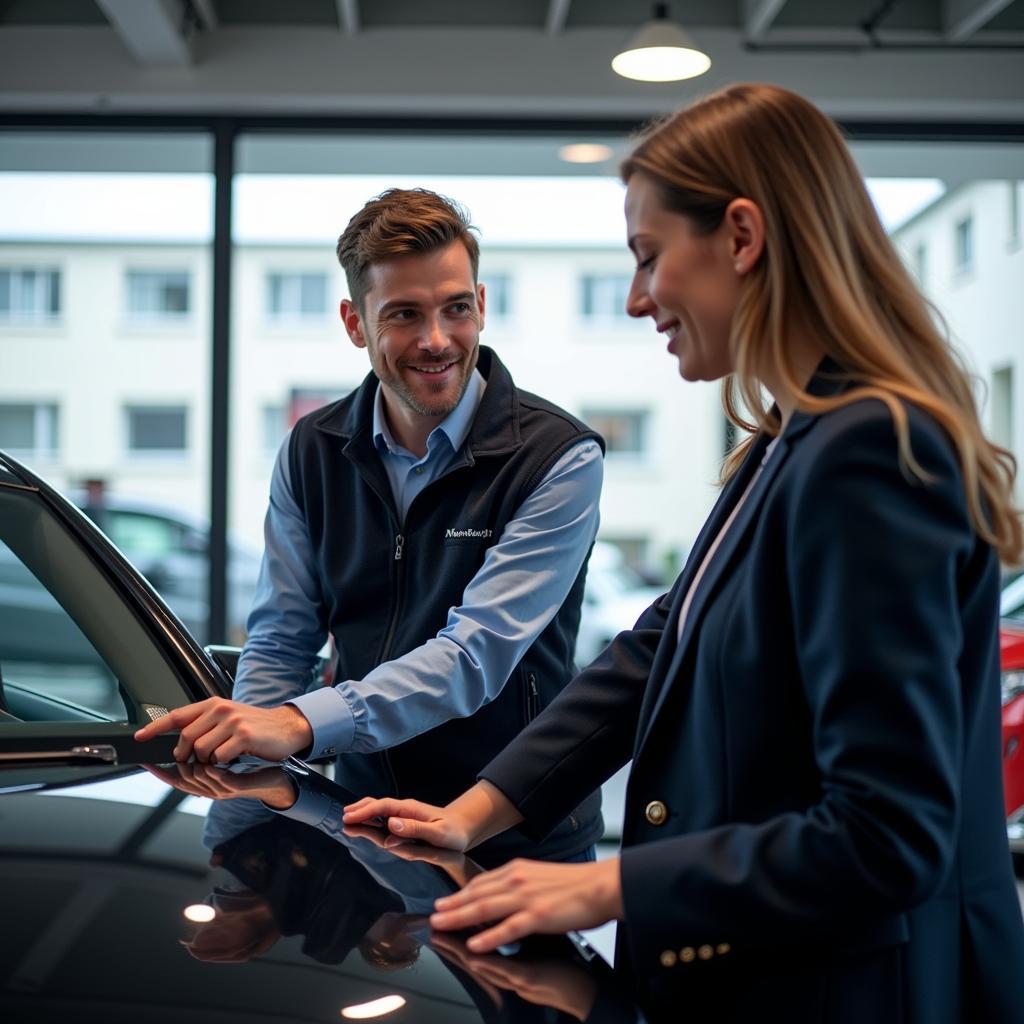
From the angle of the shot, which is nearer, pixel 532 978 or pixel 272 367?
pixel 532 978

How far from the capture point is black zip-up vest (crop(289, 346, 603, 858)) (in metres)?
1.90

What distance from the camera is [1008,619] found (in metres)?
4.23

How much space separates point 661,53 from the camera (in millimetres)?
3992

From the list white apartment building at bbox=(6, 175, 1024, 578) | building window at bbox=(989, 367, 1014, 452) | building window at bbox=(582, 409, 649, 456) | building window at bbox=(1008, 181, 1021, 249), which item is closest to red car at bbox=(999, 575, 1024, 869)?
white apartment building at bbox=(6, 175, 1024, 578)

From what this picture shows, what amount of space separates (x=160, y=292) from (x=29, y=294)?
72 centimetres

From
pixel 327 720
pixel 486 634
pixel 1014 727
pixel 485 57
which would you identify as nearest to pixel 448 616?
pixel 486 634

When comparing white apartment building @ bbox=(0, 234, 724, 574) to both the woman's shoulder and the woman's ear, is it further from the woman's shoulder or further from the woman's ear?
the woman's shoulder

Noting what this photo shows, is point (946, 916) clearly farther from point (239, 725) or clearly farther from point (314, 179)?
point (314, 179)

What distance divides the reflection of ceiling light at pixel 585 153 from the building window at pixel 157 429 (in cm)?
187

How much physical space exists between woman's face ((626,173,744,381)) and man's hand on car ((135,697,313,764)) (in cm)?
68

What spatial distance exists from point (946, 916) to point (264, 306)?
455 cm

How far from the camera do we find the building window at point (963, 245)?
5.16 m

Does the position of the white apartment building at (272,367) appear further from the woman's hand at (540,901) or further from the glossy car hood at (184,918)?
the woman's hand at (540,901)

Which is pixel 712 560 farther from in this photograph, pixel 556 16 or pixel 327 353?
pixel 327 353
